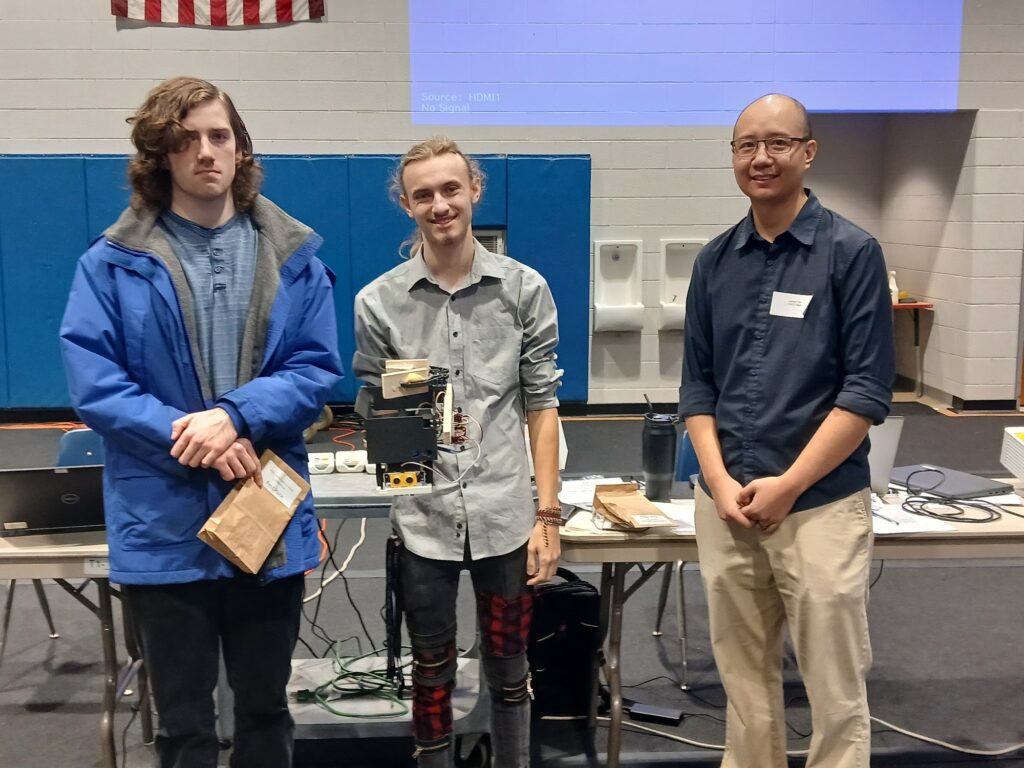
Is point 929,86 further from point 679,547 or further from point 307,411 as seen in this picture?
point 307,411

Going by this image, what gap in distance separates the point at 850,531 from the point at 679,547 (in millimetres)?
509

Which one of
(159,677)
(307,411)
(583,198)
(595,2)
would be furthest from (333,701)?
(595,2)

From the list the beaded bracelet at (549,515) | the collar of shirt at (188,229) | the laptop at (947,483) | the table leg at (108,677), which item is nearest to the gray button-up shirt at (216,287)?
the collar of shirt at (188,229)

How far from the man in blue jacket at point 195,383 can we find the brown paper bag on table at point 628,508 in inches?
30.9

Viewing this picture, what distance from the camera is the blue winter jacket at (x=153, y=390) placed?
1.50 metres

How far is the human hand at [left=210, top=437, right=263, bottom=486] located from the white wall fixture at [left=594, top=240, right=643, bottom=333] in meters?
4.79

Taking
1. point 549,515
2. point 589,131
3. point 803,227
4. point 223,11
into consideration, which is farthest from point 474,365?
point 223,11

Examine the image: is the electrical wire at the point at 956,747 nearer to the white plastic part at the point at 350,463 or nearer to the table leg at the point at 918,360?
the white plastic part at the point at 350,463

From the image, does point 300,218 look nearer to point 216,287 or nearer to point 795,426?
point 216,287

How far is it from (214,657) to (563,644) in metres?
1.11

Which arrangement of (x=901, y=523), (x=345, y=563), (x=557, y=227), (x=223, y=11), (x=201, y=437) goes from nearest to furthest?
(x=201, y=437)
(x=901, y=523)
(x=345, y=563)
(x=223, y=11)
(x=557, y=227)

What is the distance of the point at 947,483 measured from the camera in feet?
8.28

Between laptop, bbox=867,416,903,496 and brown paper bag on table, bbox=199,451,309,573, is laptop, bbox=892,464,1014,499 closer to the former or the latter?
laptop, bbox=867,416,903,496

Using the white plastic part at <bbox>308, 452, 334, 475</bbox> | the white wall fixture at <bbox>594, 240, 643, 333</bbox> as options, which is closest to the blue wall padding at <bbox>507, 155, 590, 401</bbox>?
the white wall fixture at <bbox>594, 240, 643, 333</bbox>
